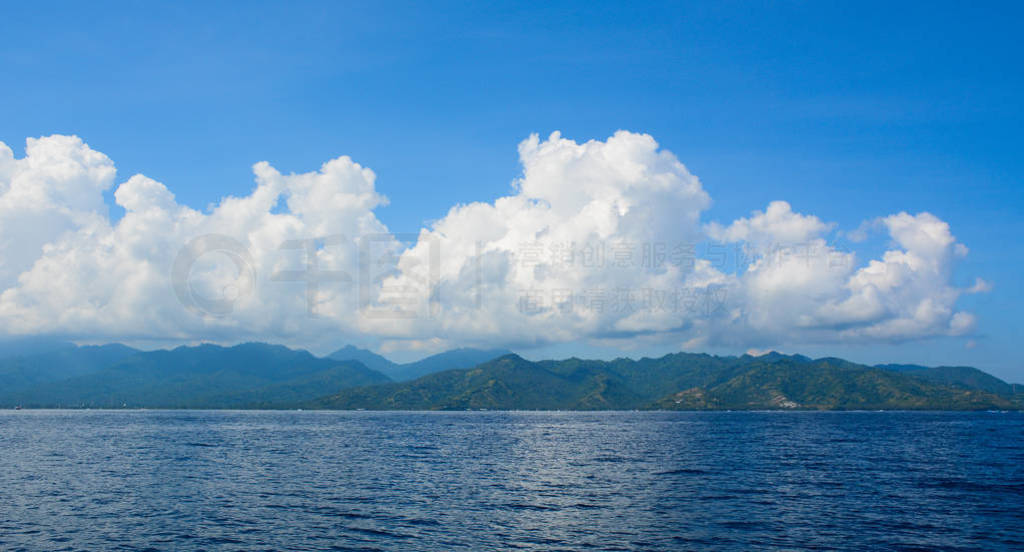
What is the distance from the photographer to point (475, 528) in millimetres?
68188

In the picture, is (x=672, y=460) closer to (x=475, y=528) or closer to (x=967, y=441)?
(x=475, y=528)

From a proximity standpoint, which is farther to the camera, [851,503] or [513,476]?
[513,476]

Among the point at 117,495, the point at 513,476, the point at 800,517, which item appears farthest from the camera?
the point at 513,476

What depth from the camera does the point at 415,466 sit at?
416 ft

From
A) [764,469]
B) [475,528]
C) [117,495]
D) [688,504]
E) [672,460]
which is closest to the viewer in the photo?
[475,528]

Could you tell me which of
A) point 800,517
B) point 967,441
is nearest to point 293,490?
point 800,517

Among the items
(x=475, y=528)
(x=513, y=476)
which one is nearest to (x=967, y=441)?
(x=513, y=476)

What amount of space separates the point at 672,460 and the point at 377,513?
78342 millimetres

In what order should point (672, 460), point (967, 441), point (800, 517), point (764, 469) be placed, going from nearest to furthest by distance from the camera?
point (800, 517) < point (764, 469) < point (672, 460) < point (967, 441)

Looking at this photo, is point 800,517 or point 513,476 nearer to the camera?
point 800,517

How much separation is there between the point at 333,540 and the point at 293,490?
3434cm

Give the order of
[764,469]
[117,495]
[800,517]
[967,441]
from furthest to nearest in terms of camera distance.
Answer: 1. [967,441]
2. [764,469]
3. [117,495]
4. [800,517]

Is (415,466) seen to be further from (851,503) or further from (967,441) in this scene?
(967,441)

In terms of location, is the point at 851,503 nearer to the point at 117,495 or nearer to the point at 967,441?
the point at 117,495
